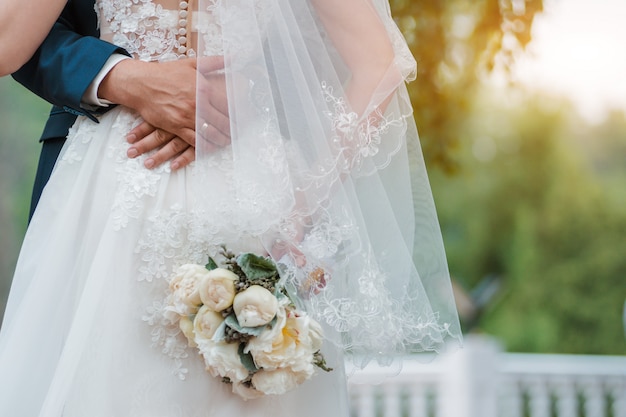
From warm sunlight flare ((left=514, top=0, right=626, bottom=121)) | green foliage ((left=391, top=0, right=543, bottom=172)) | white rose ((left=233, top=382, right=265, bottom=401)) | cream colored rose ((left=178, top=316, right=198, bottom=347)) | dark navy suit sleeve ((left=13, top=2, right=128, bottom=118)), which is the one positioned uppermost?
dark navy suit sleeve ((left=13, top=2, right=128, bottom=118))

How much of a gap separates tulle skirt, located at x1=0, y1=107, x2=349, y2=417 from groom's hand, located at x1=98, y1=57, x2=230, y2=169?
1.1 inches

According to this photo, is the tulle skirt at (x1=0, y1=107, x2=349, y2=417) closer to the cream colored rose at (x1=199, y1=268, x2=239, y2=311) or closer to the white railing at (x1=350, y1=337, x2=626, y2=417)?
the cream colored rose at (x1=199, y1=268, x2=239, y2=311)

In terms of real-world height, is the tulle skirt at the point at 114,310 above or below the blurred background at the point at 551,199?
above

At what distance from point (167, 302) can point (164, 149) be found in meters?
0.27

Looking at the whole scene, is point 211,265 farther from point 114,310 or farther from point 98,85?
point 98,85

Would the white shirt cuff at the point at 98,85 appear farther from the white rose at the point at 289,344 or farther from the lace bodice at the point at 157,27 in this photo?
the white rose at the point at 289,344

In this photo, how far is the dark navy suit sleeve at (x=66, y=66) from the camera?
1.36 meters

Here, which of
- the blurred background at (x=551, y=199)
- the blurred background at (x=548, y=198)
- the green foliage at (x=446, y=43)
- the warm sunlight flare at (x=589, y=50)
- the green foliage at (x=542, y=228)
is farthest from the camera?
the green foliage at (x=542, y=228)

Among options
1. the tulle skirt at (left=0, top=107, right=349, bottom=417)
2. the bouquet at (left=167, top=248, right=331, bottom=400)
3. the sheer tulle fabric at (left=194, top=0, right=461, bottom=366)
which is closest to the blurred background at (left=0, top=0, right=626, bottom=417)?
the tulle skirt at (left=0, top=107, right=349, bottom=417)

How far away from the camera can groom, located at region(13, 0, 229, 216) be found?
1.33 m

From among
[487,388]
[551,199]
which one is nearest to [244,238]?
[487,388]

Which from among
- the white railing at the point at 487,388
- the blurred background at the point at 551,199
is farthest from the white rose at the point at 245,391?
the blurred background at the point at 551,199

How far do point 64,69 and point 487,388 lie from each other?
3652 millimetres

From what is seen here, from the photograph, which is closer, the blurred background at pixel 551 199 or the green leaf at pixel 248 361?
the green leaf at pixel 248 361
